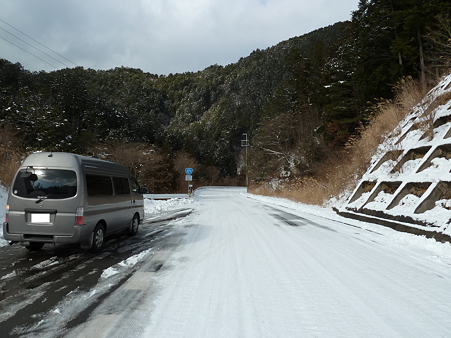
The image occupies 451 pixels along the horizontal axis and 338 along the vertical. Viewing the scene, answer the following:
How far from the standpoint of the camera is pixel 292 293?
412cm

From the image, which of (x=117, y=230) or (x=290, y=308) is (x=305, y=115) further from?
(x=290, y=308)

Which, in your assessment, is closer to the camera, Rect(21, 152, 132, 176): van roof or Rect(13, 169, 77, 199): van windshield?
Rect(13, 169, 77, 199): van windshield

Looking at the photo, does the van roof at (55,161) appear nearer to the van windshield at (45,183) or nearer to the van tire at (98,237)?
the van windshield at (45,183)

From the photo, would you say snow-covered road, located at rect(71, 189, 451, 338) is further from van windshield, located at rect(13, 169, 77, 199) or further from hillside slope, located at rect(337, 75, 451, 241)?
van windshield, located at rect(13, 169, 77, 199)

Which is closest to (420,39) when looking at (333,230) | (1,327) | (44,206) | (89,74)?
(333,230)

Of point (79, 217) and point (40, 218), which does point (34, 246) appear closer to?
point (40, 218)

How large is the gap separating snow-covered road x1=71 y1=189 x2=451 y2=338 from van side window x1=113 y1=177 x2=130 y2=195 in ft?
7.64

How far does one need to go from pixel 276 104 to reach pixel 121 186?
42.2 m

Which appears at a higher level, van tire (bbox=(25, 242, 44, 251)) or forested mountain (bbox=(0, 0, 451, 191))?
forested mountain (bbox=(0, 0, 451, 191))

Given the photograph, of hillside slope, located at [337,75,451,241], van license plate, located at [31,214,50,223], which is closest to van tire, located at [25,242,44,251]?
van license plate, located at [31,214,50,223]

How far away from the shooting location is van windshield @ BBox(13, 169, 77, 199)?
20.1 ft

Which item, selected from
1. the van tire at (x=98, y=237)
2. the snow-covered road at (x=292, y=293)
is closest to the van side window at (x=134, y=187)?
the van tire at (x=98, y=237)

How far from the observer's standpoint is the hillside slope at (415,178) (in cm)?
803

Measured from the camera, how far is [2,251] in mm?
6887
